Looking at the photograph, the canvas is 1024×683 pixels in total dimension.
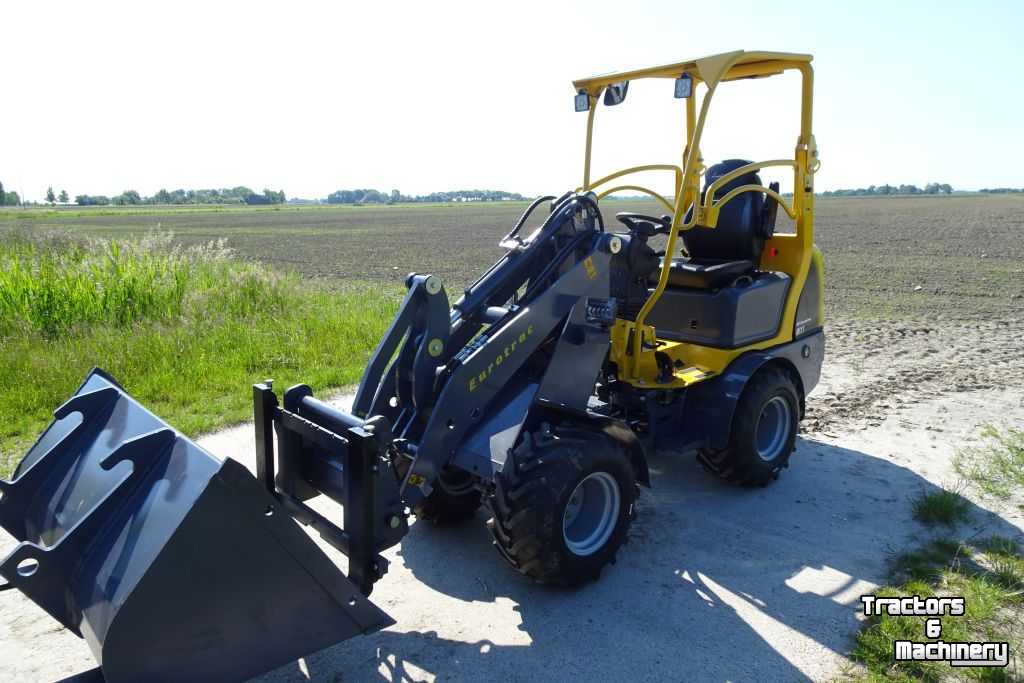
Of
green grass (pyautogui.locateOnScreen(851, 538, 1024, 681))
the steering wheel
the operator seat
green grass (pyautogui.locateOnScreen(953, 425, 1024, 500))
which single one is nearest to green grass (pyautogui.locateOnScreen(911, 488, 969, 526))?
green grass (pyautogui.locateOnScreen(851, 538, 1024, 681))

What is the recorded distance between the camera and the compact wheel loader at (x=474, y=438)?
2.88m

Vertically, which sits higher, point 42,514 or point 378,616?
point 42,514

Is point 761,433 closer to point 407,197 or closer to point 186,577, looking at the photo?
point 186,577

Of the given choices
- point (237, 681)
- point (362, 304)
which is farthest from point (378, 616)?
point (362, 304)

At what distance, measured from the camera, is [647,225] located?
5.11 m

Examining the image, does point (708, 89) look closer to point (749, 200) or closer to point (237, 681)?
point (749, 200)

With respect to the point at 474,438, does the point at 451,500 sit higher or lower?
lower

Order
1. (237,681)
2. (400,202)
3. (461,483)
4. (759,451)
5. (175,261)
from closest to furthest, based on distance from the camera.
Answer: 1. (237,681)
2. (461,483)
3. (759,451)
4. (175,261)
5. (400,202)

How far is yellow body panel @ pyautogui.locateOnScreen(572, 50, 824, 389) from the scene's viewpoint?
16.2 feet

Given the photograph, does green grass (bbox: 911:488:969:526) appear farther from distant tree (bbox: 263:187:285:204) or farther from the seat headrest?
distant tree (bbox: 263:187:285:204)

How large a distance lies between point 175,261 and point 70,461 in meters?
8.77

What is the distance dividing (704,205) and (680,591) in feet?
7.97

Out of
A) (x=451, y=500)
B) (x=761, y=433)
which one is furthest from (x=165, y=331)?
(x=761, y=433)

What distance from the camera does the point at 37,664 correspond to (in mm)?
3500
